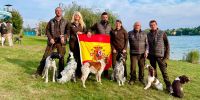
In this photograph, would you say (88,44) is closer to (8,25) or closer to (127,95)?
(127,95)

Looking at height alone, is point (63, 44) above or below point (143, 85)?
above

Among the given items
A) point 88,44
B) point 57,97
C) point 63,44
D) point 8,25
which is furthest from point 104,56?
point 8,25

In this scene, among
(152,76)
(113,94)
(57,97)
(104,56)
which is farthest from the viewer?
(104,56)

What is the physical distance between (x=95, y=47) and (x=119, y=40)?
91 centimetres

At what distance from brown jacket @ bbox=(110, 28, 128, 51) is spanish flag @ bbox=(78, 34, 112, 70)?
9.0 inches

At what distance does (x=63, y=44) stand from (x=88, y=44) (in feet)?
2.93

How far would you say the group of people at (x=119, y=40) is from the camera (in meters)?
11.0

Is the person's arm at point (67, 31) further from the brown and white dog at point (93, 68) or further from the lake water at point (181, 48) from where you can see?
the lake water at point (181, 48)

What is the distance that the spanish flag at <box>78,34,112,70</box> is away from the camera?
11406 mm

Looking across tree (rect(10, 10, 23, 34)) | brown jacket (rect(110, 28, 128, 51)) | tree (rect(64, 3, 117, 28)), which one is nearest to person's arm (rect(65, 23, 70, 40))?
brown jacket (rect(110, 28, 128, 51))

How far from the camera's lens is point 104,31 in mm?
11508

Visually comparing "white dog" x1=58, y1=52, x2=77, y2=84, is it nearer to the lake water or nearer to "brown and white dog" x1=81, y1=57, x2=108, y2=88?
"brown and white dog" x1=81, y1=57, x2=108, y2=88

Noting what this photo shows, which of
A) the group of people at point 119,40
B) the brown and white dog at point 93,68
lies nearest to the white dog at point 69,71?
the brown and white dog at point 93,68

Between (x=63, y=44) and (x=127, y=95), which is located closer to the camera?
(x=127, y=95)
